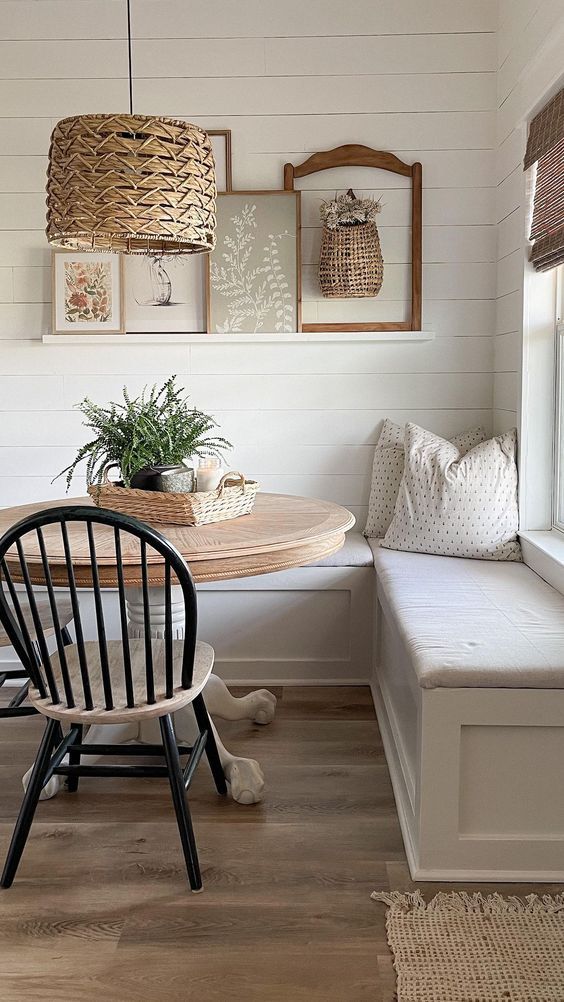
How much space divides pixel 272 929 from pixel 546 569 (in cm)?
148

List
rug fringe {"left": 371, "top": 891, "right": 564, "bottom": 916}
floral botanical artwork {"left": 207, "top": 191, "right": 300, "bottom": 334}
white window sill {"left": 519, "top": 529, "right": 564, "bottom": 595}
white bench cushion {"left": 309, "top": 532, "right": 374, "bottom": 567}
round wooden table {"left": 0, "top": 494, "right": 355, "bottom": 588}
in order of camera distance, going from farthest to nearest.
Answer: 1. floral botanical artwork {"left": 207, "top": 191, "right": 300, "bottom": 334}
2. white bench cushion {"left": 309, "top": 532, "right": 374, "bottom": 567}
3. white window sill {"left": 519, "top": 529, "right": 564, "bottom": 595}
4. round wooden table {"left": 0, "top": 494, "right": 355, "bottom": 588}
5. rug fringe {"left": 371, "top": 891, "right": 564, "bottom": 916}

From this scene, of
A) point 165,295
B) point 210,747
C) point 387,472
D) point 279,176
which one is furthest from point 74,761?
point 279,176

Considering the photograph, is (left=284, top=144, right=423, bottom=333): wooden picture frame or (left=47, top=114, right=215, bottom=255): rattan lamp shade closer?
(left=47, top=114, right=215, bottom=255): rattan lamp shade

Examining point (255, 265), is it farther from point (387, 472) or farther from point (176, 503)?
point (176, 503)

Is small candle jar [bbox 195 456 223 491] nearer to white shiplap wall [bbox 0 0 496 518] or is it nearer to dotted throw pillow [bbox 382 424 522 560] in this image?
dotted throw pillow [bbox 382 424 522 560]

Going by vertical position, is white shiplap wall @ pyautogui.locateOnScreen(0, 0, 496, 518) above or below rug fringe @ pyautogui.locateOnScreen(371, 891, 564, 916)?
above

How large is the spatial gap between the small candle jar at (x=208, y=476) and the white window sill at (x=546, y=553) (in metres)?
1.05

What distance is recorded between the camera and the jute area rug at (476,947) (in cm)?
171

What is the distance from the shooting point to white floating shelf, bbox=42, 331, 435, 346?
12.1 ft

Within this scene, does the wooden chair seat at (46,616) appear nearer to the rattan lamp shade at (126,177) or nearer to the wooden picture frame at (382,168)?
the rattan lamp shade at (126,177)

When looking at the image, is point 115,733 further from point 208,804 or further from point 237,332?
point 237,332

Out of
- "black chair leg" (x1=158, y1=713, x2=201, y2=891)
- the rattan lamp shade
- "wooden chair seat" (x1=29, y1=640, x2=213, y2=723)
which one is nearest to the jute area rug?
"black chair leg" (x1=158, y1=713, x2=201, y2=891)

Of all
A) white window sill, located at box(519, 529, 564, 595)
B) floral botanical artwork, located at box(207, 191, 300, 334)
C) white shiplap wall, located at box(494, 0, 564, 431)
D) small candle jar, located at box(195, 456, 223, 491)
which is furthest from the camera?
floral botanical artwork, located at box(207, 191, 300, 334)

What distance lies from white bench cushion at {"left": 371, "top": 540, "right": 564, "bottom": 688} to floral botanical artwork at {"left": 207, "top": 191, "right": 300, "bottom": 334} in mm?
1082
